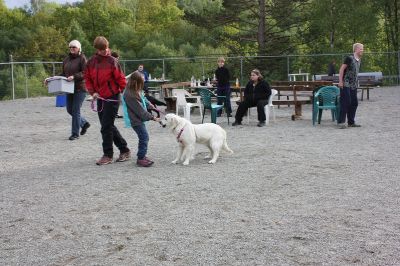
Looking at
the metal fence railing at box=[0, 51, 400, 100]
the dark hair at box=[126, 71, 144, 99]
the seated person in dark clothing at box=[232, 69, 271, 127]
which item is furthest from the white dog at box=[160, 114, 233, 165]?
the metal fence railing at box=[0, 51, 400, 100]

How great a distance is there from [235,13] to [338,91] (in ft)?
95.4

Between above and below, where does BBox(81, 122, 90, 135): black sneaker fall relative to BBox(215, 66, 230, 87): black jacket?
below

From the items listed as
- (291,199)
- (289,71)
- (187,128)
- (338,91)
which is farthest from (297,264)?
(289,71)

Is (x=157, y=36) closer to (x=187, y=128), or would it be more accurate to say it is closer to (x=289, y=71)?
(x=289, y=71)

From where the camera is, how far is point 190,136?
7.91 metres

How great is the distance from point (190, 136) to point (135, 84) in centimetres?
107

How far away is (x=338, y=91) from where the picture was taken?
12.4 metres

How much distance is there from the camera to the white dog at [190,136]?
786 cm

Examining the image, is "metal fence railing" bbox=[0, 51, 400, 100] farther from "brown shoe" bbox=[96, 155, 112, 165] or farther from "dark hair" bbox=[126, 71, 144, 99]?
"dark hair" bbox=[126, 71, 144, 99]

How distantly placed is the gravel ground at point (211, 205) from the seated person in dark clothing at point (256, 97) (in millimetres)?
2317

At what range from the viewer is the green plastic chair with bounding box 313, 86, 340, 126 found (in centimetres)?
1239

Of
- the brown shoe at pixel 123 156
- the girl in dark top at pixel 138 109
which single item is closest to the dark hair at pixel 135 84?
the girl in dark top at pixel 138 109

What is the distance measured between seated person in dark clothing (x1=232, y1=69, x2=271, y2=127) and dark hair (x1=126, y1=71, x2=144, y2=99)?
16.9ft

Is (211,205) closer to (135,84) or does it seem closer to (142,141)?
(142,141)
